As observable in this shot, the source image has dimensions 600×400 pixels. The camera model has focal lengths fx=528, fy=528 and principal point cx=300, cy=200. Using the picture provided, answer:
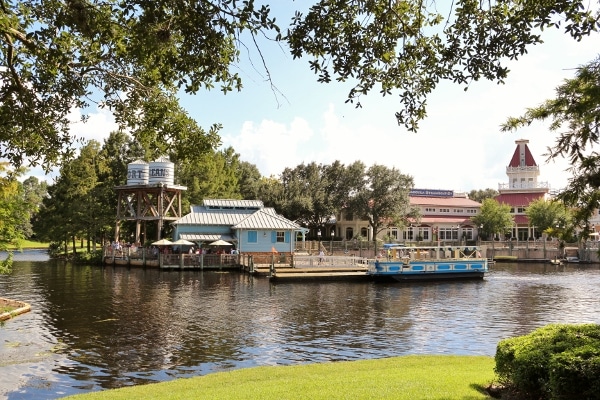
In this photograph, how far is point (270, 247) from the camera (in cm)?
4950

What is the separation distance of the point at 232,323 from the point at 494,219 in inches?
2477

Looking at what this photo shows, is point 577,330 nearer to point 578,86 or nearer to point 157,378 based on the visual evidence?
point 578,86

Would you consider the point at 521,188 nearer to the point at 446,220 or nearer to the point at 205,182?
the point at 446,220

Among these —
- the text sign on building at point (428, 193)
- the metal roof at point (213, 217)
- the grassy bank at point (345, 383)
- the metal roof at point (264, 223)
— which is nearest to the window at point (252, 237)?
the metal roof at point (264, 223)

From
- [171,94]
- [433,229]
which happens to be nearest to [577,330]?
[171,94]

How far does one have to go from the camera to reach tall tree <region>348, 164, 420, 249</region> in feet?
232

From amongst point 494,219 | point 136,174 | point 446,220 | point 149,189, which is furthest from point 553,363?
point 446,220

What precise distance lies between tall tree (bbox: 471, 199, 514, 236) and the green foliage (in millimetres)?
70348

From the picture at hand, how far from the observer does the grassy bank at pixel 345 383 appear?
925 cm

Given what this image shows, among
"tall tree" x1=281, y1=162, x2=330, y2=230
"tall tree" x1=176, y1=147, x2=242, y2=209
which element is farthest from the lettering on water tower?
"tall tree" x1=281, y1=162, x2=330, y2=230

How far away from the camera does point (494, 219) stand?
76.0m

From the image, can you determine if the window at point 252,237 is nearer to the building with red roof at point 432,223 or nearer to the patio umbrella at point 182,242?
the patio umbrella at point 182,242

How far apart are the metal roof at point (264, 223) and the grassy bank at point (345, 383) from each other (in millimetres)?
35491

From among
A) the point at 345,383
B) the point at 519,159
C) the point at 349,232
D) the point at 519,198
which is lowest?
the point at 345,383
